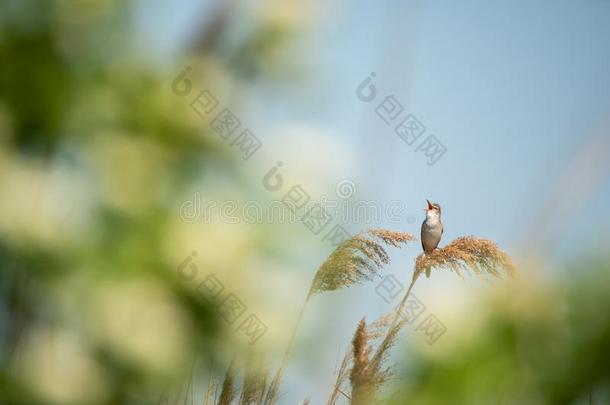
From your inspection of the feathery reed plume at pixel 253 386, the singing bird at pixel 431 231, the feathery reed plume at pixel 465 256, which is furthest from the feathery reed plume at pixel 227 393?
the singing bird at pixel 431 231

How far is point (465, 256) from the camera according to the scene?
161 centimetres

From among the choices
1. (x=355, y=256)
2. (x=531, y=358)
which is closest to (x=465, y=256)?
(x=355, y=256)

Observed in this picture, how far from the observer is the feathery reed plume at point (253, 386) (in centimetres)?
89

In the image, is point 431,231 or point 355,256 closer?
point 355,256

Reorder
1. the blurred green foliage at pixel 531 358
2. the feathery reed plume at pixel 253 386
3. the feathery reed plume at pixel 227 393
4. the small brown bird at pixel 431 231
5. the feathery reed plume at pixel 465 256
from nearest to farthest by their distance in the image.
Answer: the blurred green foliage at pixel 531 358, the feathery reed plume at pixel 253 386, the feathery reed plume at pixel 227 393, the feathery reed plume at pixel 465 256, the small brown bird at pixel 431 231

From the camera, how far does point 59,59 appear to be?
0.42m

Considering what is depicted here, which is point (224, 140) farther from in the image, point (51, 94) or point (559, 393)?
point (559, 393)

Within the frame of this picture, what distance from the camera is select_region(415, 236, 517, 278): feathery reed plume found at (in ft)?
5.05

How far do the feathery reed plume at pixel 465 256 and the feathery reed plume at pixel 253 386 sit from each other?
57cm

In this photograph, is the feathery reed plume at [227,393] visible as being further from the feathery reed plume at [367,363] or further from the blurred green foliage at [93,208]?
the blurred green foliage at [93,208]

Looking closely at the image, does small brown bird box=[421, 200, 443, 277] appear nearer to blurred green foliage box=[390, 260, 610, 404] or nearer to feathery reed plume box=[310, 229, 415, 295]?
feathery reed plume box=[310, 229, 415, 295]

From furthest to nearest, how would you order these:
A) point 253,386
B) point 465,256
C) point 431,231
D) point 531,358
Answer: point 431,231
point 465,256
point 253,386
point 531,358

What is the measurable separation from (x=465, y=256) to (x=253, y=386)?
79 centimetres

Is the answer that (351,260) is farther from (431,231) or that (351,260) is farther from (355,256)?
(431,231)
